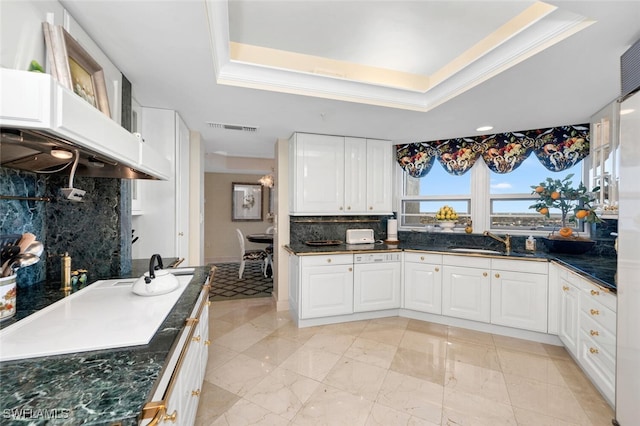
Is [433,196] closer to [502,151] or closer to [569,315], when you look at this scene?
[502,151]

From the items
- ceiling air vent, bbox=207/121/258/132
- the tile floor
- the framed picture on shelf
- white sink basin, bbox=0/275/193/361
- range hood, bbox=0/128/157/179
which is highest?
ceiling air vent, bbox=207/121/258/132

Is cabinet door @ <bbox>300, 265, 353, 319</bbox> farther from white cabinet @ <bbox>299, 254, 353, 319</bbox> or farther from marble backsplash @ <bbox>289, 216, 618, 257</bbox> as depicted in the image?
marble backsplash @ <bbox>289, 216, 618, 257</bbox>

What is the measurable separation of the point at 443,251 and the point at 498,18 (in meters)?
2.21

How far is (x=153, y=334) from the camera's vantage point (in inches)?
39.7

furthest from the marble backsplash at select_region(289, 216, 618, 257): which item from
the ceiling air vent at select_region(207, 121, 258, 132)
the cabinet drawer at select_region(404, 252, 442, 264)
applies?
the ceiling air vent at select_region(207, 121, 258, 132)

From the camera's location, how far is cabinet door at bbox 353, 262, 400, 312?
3217 mm

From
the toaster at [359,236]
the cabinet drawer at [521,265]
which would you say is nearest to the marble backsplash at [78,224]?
the toaster at [359,236]

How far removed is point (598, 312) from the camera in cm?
187

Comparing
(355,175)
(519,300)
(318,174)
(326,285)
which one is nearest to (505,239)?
(519,300)

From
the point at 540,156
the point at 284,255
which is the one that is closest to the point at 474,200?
the point at 540,156

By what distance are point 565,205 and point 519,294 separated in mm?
1119

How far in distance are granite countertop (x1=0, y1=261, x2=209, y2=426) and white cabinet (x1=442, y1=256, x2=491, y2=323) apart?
291cm

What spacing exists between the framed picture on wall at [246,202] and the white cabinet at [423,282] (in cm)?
459

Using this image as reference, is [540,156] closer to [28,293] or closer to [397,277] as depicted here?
[397,277]
